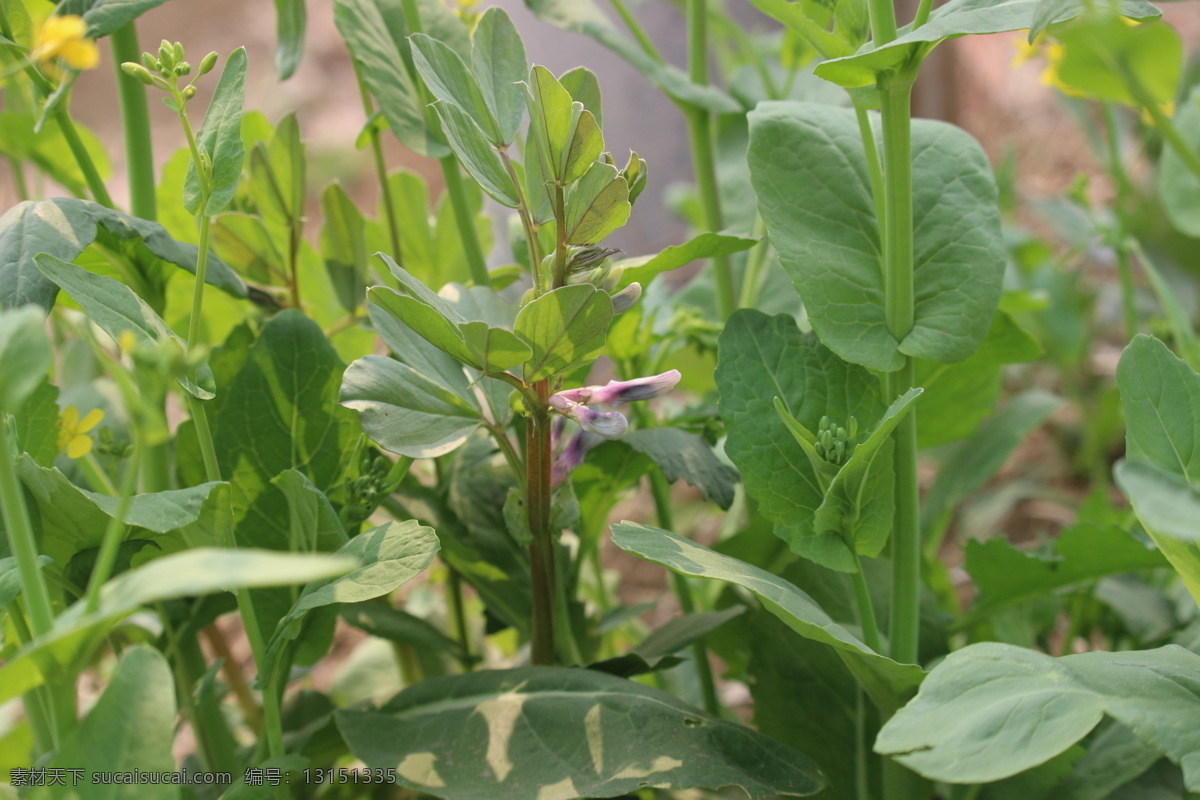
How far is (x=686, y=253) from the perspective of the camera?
46 cm

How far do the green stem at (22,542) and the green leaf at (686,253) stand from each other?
27cm

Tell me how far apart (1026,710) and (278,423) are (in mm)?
383

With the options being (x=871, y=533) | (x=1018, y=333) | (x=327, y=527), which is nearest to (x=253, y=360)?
(x=327, y=527)

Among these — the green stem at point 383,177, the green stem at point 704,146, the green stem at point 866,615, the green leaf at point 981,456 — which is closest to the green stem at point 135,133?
the green stem at point 383,177

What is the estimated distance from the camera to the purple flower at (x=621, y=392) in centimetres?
41

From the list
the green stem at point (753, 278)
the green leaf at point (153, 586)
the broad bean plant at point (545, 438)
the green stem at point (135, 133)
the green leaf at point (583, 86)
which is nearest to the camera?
the green leaf at point (153, 586)

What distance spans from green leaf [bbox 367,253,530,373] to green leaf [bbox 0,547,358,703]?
0.12m

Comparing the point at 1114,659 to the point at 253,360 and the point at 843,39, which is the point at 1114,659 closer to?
the point at 843,39

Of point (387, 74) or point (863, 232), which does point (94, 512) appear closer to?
point (387, 74)

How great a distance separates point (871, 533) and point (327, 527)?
265 millimetres

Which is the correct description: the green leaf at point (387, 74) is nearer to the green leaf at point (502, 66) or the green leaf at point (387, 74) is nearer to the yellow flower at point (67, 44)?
the green leaf at point (502, 66)

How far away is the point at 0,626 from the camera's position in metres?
0.41

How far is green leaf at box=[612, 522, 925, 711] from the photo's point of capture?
37 cm

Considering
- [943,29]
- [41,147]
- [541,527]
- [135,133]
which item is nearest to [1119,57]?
[943,29]
